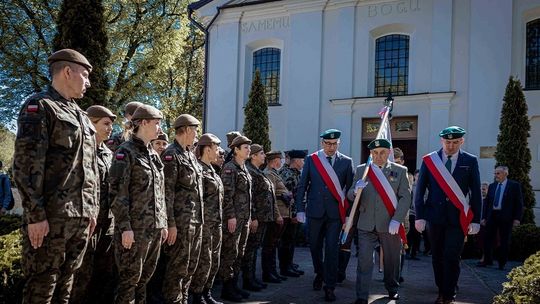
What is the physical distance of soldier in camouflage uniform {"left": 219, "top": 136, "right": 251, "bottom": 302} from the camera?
21.6ft

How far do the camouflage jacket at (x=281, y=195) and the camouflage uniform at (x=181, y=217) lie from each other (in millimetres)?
3166

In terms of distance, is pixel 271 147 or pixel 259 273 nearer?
pixel 259 273

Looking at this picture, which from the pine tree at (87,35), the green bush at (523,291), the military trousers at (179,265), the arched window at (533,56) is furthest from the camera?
the arched window at (533,56)

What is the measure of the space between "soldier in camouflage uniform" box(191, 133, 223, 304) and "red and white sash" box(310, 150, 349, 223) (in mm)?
1621

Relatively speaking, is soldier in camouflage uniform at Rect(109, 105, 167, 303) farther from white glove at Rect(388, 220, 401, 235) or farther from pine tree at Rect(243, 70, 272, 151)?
pine tree at Rect(243, 70, 272, 151)

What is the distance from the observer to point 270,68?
21.4 metres

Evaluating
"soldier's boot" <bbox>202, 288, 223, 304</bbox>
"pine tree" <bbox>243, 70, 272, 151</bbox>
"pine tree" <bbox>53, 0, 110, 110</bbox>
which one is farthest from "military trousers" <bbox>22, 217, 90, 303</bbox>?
"pine tree" <bbox>243, 70, 272, 151</bbox>

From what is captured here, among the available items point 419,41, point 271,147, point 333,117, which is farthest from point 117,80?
point 419,41

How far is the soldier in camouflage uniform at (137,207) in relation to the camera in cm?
452

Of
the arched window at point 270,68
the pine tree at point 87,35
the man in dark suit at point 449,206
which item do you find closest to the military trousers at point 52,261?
the man in dark suit at point 449,206

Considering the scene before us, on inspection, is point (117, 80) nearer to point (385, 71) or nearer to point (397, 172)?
point (385, 71)

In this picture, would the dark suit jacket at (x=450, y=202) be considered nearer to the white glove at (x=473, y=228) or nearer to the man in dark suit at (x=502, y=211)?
the white glove at (x=473, y=228)

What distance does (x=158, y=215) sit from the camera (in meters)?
4.74

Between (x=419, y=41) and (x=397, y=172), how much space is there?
1225 centimetres
